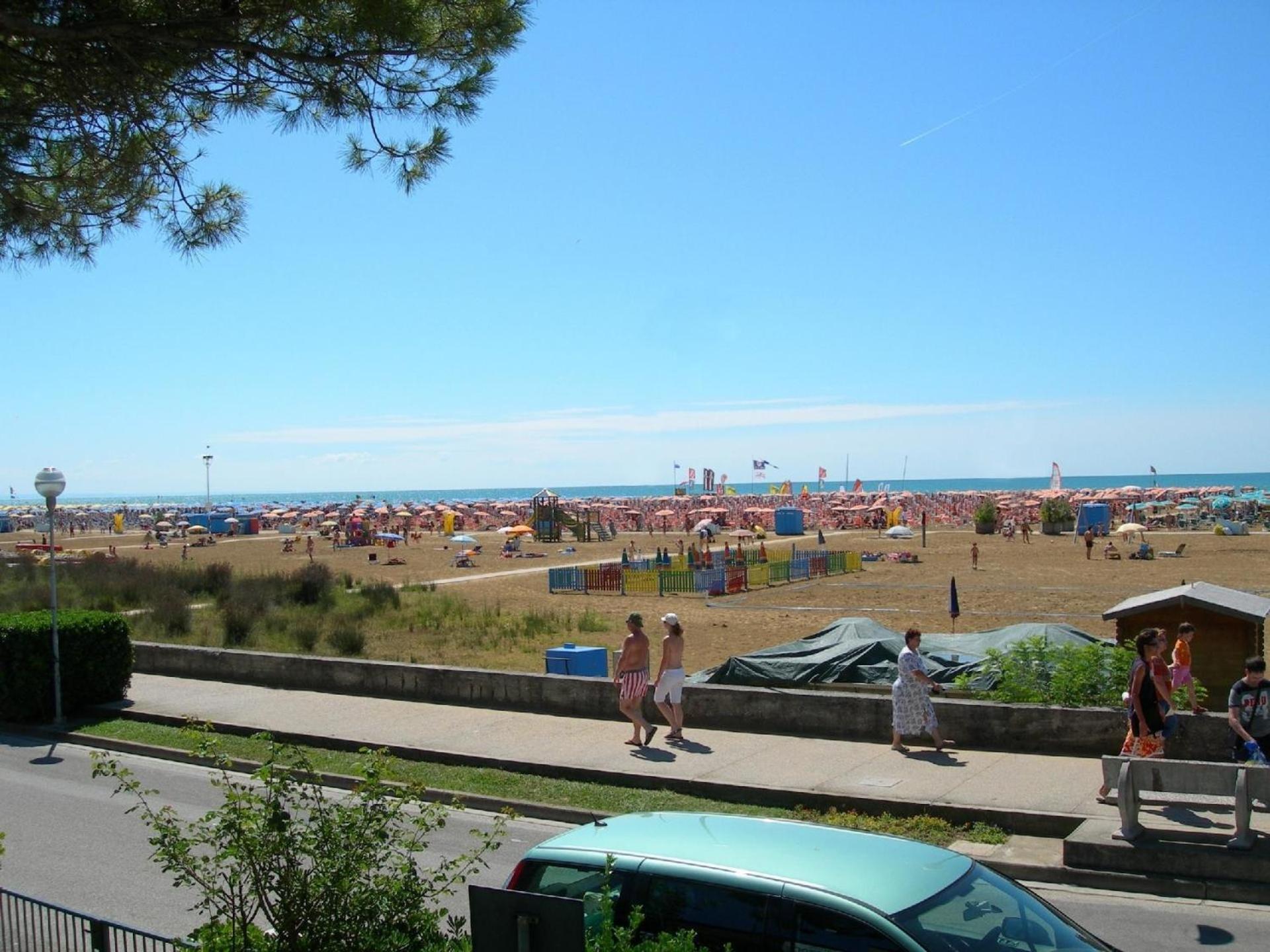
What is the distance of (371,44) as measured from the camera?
7879mm

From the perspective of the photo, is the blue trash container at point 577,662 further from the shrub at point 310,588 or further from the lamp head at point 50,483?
the shrub at point 310,588

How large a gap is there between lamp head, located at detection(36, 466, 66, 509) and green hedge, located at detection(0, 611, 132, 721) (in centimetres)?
172

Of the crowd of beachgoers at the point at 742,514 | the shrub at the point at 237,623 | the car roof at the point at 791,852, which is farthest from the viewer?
the crowd of beachgoers at the point at 742,514

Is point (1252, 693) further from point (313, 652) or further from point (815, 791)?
point (313, 652)

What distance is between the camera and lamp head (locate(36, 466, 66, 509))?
632 inches

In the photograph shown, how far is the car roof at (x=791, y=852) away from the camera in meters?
4.77

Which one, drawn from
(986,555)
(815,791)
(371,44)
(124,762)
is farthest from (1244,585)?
→ (371,44)

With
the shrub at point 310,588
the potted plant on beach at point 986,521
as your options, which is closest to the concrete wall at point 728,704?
the shrub at point 310,588

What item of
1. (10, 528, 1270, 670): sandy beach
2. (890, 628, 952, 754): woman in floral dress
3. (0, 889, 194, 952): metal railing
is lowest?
(10, 528, 1270, 670): sandy beach

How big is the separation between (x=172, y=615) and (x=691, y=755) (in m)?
16.3

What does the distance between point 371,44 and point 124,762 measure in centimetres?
977

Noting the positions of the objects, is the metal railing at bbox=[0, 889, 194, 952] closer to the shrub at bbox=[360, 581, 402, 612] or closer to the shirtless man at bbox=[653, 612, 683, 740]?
the shirtless man at bbox=[653, 612, 683, 740]

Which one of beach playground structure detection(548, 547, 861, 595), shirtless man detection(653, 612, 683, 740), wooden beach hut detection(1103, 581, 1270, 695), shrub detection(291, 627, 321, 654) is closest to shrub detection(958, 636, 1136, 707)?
wooden beach hut detection(1103, 581, 1270, 695)

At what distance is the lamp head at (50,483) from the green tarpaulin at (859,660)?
30.1 ft
